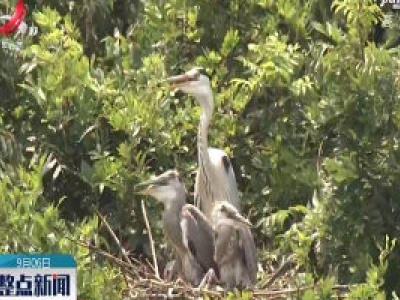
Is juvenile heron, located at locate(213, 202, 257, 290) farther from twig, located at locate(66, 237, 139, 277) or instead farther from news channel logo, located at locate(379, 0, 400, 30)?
news channel logo, located at locate(379, 0, 400, 30)

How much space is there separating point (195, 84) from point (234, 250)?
855mm

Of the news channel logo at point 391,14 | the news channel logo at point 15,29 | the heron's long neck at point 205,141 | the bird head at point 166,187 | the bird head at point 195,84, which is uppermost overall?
the news channel logo at point 15,29

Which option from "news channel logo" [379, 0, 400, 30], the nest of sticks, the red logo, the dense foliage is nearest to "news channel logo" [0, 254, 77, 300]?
the dense foliage

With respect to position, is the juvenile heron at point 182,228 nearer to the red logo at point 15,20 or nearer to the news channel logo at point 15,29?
the news channel logo at point 15,29

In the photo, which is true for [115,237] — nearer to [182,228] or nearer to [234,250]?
[182,228]

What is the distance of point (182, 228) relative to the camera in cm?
834

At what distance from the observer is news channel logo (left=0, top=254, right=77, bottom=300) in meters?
7.70

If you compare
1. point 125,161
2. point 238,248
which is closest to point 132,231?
point 125,161

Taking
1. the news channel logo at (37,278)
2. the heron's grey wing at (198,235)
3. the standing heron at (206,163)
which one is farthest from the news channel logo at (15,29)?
the news channel logo at (37,278)

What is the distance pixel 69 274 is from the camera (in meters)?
7.75

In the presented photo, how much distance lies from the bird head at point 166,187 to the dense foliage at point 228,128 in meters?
0.36

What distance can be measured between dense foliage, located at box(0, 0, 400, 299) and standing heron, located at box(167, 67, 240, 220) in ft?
1.03

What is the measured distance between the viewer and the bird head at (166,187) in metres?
8.40

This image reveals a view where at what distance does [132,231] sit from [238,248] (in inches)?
37.4
